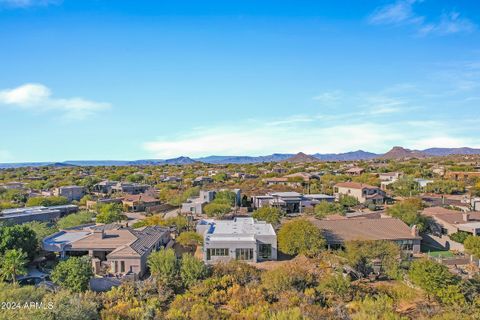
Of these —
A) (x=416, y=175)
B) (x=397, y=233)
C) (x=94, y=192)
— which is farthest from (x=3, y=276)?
(x=416, y=175)

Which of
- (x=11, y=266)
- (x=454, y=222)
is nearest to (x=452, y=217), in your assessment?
(x=454, y=222)

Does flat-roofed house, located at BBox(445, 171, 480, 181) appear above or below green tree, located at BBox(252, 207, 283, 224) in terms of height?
above

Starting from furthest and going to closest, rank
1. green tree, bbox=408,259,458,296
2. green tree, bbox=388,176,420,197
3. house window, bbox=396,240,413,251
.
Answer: green tree, bbox=388,176,420,197, house window, bbox=396,240,413,251, green tree, bbox=408,259,458,296

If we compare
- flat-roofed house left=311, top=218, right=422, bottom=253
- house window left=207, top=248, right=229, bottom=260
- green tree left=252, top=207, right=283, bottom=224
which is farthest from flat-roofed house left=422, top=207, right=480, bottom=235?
house window left=207, top=248, right=229, bottom=260

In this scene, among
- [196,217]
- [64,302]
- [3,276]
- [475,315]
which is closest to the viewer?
[64,302]

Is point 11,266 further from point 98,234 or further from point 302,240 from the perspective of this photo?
point 302,240

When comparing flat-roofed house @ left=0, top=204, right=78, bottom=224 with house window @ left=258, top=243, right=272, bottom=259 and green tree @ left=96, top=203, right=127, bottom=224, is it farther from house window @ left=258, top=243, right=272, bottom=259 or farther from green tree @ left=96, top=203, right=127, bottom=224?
house window @ left=258, top=243, right=272, bottom=259

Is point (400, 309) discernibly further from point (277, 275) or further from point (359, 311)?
point (277, 275)

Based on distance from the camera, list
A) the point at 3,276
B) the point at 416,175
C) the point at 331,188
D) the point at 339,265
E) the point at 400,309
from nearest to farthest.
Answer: the point at 400,309 → the point at 3,276 → the point at 339,265 → the point at 331,188 → the point at 416,175
